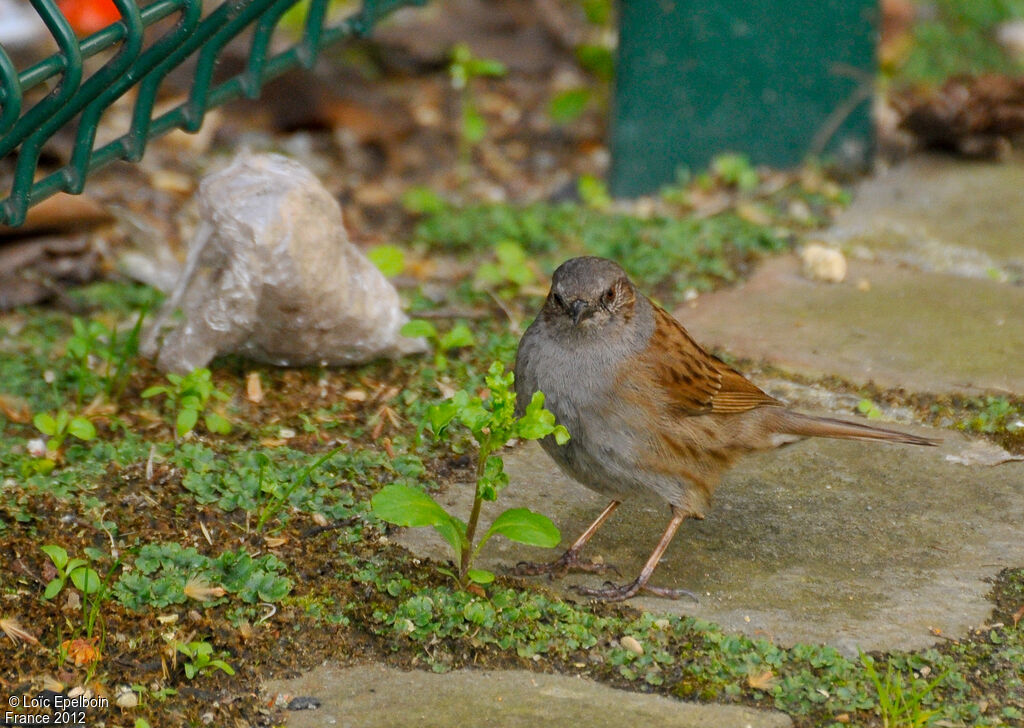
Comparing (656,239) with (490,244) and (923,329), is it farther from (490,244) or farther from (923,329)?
(923,329)

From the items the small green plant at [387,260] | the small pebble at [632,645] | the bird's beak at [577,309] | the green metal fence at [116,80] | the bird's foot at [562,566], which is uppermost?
the green metal fence at [116,80]

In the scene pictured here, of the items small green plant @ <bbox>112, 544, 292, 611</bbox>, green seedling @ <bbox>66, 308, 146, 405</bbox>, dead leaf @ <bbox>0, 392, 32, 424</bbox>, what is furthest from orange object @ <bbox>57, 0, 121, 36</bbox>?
small green plant @ <bbox>112, 544, 292, 611</bbox>

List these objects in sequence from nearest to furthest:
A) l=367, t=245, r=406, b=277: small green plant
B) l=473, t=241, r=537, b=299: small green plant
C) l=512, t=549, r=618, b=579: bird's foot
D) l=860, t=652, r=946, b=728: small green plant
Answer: l=860, t=652, r=946, b=728: small green plant, l=512, t=549, r=618, b=579: bird's foot, l=367, t=245, r=406, b=277: small green plant, l=473, t=241, r=537, b=299: small green plant

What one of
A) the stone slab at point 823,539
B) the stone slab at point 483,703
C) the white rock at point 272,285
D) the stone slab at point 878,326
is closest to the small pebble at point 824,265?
the stone slab at point 878,326

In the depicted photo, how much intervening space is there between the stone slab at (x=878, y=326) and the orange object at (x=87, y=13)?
145 inches

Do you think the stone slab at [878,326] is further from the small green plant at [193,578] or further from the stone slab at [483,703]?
the small green plant at [193,578]

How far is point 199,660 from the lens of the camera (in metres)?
3.14

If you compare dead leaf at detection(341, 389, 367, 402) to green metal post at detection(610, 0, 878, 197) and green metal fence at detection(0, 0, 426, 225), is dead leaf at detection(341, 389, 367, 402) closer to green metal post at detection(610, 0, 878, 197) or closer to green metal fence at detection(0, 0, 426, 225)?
green metal fence at detection(0, 0, 426, 225)

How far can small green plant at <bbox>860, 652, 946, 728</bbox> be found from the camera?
Answer: 295cm

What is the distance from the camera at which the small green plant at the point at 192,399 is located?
4.14 metres

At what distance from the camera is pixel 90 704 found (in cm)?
300

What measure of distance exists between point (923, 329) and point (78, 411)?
3.09 m

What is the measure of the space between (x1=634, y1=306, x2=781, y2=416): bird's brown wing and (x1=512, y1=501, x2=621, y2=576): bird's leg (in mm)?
464

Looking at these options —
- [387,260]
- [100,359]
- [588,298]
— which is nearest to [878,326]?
[588,298]
